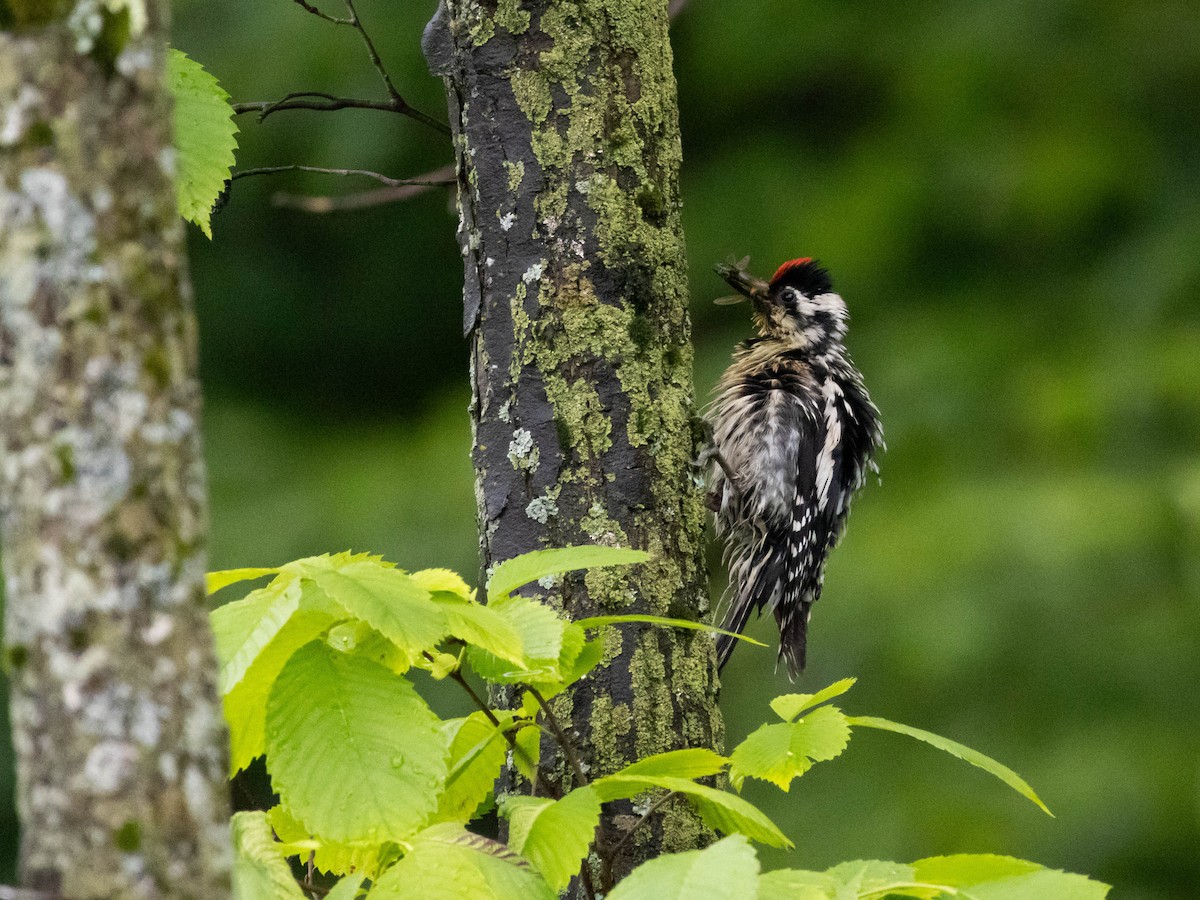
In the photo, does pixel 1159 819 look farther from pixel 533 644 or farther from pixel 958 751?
pixel 533 644

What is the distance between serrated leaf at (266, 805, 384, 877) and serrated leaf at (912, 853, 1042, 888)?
45 cm

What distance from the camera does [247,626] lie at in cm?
98

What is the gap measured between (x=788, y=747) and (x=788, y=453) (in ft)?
7.59

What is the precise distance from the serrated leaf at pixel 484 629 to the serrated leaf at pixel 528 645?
2 centimetres

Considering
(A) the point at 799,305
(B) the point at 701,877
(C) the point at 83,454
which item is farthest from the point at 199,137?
(A) the point at 799,305

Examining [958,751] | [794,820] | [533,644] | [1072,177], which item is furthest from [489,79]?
[1072,177]

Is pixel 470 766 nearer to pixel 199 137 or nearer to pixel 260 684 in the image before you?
pixel 260 684

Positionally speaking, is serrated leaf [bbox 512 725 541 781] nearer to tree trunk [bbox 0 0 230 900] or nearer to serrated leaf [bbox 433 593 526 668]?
serrated leaf [bbox 433 593 526 668]

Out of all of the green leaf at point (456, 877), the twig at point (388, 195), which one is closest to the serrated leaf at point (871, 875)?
the green leaf at point (456, 877)

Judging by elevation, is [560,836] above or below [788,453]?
below

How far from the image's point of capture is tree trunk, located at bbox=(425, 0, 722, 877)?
1650 mm

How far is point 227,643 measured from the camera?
97cm

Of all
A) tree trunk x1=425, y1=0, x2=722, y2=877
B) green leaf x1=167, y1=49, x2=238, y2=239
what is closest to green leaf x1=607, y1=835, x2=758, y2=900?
tree trunk x1=425, y1=0, x2=722, y2=877

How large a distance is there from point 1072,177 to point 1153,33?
2.13 ft
